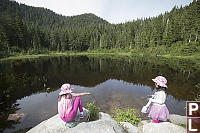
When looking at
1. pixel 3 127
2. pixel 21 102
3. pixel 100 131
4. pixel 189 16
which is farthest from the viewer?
pixel 189 16

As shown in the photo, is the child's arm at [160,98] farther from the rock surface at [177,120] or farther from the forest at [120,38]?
the forest at [120,38]

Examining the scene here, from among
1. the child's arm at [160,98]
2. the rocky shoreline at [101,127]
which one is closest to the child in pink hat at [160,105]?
the child's arm at [160,98]

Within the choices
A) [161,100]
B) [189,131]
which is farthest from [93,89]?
[189,131]

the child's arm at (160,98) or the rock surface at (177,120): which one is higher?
the child's arm at (160,98)

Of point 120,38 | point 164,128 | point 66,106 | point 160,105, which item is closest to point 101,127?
point 66,106

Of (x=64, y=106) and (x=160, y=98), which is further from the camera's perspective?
(x=160, y=98)

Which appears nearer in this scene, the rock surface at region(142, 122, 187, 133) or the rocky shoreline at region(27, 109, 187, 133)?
the rocky shoreline at region(27, 109, 187, 133)

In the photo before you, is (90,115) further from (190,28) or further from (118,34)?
(118,34)

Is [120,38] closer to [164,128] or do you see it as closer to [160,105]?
[160,105]

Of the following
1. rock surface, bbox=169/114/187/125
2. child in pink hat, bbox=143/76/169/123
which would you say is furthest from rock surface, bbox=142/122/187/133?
rock surface, bbox=169/114/187/125

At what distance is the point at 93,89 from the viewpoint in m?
12.7

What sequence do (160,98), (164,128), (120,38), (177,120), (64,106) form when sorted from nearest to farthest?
(164,128), (64,106), (160,98), (177,120), (120,38)

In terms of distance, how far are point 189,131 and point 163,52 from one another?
51.9m

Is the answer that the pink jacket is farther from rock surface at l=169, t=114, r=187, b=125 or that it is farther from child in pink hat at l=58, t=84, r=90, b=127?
rock surface at l=169, t=114, r=187, b=125
